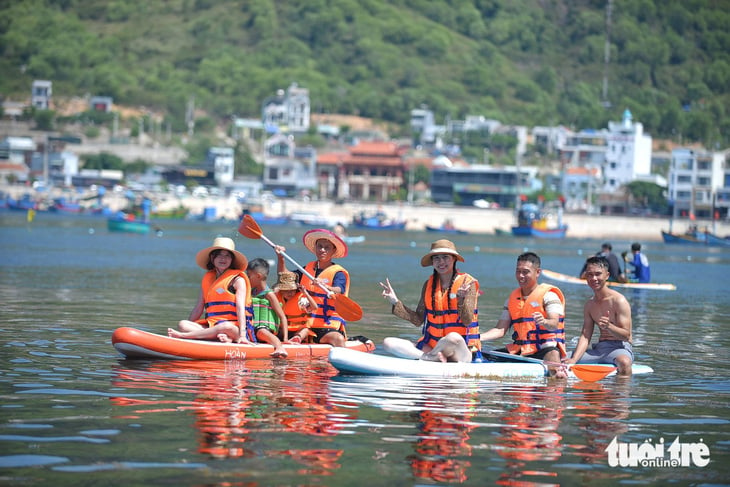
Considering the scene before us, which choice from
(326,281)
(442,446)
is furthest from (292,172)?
(442,446)

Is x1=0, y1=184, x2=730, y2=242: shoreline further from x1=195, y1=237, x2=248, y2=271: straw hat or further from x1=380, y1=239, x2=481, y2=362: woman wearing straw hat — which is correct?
x1=380, y1=239, x2=481, y2=362: woman wearing straw hat

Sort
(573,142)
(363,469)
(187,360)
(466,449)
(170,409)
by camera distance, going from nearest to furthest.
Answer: (363,469) < (466,449) < (170,409) < (187,360) < (573,142)

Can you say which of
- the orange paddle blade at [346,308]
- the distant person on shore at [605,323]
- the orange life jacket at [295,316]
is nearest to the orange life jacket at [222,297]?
the orange life jacket at [295,316]

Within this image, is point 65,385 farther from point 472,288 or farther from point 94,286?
point 94,286

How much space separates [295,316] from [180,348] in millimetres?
2181

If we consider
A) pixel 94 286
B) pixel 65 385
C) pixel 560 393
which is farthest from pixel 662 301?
pixel 65 385

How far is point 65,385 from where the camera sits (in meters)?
15.9

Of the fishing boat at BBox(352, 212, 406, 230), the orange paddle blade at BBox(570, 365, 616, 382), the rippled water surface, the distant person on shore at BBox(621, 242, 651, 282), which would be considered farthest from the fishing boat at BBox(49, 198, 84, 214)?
the orange paddle blade at BBox(570, 365, 616, 382)

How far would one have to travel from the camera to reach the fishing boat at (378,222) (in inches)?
5600

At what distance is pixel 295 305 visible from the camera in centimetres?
1925

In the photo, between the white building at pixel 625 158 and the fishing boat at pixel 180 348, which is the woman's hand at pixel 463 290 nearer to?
the fishing boat at pixel 180 348

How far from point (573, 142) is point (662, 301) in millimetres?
162899

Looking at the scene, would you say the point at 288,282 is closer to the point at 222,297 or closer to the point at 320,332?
the point at 320,332

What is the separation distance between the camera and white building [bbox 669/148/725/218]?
145125mm
